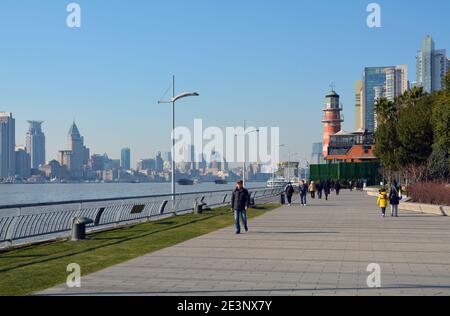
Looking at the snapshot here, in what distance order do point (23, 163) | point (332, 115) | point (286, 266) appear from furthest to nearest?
1. point (23, 163)
2. point (332, 115)
3. point (286, 266)

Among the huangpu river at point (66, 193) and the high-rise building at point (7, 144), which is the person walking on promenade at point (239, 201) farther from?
the high-rise building at point (7, 144)

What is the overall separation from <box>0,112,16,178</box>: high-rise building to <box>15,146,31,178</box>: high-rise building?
6.18 metres

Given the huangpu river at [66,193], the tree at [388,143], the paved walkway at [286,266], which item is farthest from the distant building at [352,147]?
the paved walkway at [286,266]

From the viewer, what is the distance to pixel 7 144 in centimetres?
13788

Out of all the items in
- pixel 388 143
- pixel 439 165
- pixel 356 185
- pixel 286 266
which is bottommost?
pixel 356 185

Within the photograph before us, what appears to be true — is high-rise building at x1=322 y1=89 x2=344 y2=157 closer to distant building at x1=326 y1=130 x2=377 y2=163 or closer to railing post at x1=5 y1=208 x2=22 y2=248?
distant building at x1=326 y1=130 x2=377 y2=163

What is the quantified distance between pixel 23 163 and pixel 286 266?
15300 cm

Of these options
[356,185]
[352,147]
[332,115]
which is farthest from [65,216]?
[332,115]

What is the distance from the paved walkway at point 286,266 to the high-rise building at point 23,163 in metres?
142

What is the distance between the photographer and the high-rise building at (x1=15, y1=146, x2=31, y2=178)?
6033 inches

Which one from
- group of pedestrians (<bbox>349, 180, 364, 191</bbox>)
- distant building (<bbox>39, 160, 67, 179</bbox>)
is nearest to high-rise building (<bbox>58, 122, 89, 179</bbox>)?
distant building (<bbox>39, 160, 67, 179</bbox>)

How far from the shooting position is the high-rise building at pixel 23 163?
503 feet

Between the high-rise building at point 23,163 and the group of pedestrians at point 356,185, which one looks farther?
the high-rise building at point 23,163

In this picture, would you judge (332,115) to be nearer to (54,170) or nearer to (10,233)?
(54,170)
